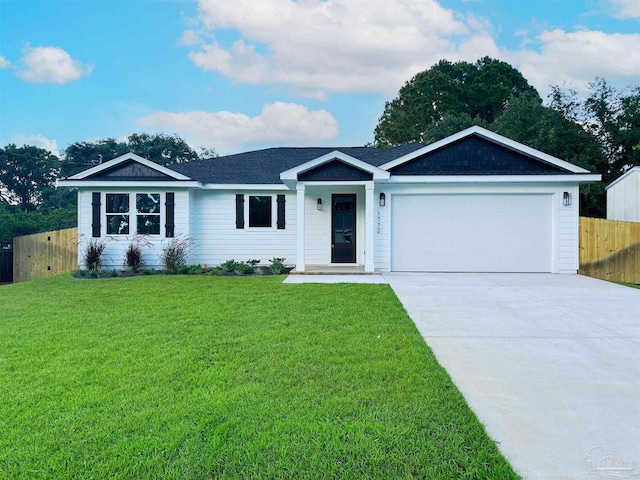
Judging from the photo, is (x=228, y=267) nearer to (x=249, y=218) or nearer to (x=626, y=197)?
(x=249, y=218)

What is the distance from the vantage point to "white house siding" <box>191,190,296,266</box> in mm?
13117

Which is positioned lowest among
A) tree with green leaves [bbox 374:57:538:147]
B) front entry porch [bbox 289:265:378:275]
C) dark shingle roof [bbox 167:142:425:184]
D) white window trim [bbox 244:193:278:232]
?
front entry porch [bbox 289:265:378:275]

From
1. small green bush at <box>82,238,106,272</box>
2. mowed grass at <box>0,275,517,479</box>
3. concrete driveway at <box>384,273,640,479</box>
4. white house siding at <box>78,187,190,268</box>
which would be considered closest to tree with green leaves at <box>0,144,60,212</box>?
white house siding at <box>78,187,190,268</box>

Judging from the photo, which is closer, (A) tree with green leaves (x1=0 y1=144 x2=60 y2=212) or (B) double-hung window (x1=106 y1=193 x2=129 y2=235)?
(B) double-hung window (x1=106 y1=193 x2=129 y2=235)

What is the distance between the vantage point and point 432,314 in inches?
253

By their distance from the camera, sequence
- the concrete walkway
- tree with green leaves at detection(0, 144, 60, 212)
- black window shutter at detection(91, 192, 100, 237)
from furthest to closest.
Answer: tree with green leaves at detection(0, 144, 60, 212), black window shutter at detection(91, 192, 100, 237), the concrete walkway

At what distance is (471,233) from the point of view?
11.5 meters

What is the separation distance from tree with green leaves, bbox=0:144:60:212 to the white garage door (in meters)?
35.6

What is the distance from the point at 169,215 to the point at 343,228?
5.23 meters

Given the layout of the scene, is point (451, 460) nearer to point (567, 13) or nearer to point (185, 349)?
point (185, 349)

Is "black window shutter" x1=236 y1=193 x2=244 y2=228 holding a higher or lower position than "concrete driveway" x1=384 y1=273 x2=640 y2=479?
higher

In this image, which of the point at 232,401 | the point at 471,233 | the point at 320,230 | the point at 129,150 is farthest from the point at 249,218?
the point at 129,150

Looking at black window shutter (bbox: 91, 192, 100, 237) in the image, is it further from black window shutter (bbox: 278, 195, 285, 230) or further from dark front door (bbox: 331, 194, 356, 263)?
dark front door (bbox: 331, 194, 356, 263)

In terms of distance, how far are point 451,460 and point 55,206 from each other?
37690 mm
